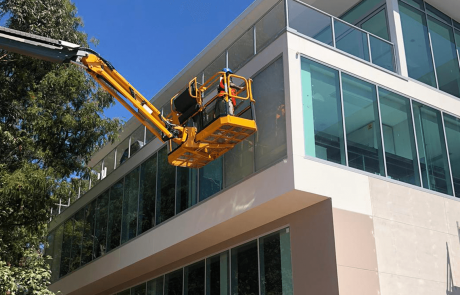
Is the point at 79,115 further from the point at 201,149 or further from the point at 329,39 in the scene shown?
the point at 329,39

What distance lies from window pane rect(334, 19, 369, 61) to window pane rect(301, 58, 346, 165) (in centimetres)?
100

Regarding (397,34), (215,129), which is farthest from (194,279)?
(397,34)

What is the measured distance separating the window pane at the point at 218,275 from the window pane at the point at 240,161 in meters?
2.19

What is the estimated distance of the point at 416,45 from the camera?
53.5 feet

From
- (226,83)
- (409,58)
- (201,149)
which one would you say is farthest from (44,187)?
(409,58)

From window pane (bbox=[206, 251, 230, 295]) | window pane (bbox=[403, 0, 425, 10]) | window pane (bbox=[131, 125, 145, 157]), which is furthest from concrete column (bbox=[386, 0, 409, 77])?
window pane (bbox=[131, 125, 145, 157])

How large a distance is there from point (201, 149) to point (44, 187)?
5258 mm

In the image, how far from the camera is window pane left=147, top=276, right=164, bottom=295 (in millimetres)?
17828

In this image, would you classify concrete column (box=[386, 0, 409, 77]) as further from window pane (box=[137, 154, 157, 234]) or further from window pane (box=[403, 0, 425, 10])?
window pane (box=[137, 154, 157, 234])

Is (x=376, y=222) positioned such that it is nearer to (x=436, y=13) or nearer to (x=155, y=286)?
(x=155, y=286)

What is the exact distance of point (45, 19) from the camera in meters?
18.4

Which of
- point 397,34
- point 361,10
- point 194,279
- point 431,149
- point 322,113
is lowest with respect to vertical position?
point 194,279

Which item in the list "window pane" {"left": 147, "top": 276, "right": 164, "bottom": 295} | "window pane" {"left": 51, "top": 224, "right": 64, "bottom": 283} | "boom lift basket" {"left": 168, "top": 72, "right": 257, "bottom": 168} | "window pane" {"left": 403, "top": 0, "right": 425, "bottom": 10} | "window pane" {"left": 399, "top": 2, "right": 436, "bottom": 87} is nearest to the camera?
"boom lift basket" {"left": 168, "top": 72, "right": 257, "bottom": 168}

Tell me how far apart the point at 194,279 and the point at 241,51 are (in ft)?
21.2
